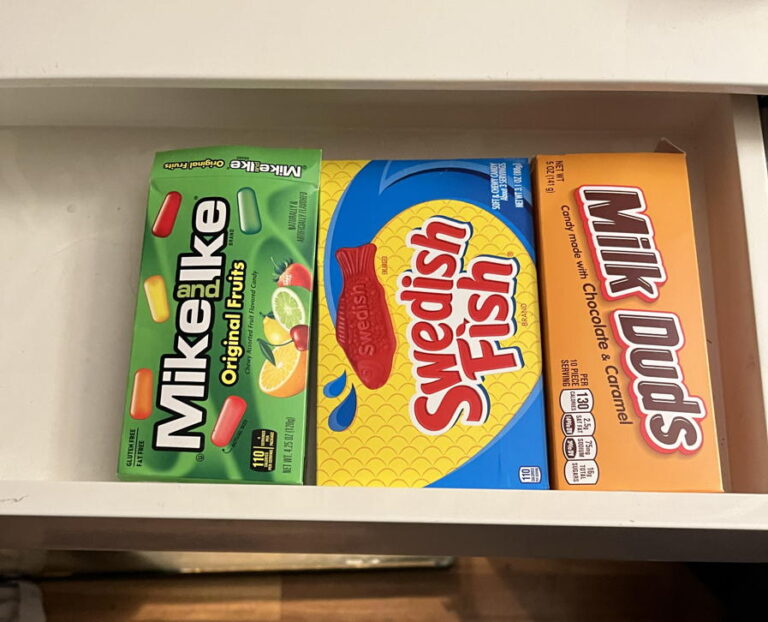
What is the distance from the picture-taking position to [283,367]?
746 millimetres

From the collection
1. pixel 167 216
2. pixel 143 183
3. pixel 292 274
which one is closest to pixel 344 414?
pixel 292 274

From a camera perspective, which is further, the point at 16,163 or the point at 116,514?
the point at 16,163

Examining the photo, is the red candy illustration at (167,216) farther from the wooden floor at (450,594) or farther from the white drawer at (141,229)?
the wooden floor at (450,594)

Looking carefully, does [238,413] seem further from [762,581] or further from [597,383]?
[762,581]

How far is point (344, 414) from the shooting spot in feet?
2.43

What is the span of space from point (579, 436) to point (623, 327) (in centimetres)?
11

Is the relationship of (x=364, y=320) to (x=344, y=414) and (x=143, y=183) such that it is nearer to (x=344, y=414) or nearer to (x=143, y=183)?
(x=344, y=414)

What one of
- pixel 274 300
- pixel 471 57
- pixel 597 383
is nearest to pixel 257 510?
pixel 274 300

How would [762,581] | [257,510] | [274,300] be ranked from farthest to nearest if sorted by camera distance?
[762,581], [274,300], [257,510]

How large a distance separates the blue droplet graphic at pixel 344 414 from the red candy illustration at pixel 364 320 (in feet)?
0.07

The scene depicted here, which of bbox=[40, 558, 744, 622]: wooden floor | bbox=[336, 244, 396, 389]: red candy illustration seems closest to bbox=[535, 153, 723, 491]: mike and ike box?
bbox=[336, 244, 396, 389]: red candy illustration

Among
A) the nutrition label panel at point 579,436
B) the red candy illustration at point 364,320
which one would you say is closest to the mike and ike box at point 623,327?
the nutrition label panel at point 579,436

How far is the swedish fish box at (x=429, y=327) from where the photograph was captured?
2.38 ft

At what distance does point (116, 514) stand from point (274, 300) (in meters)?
0.24
